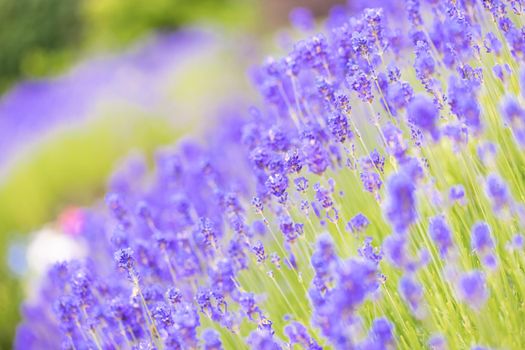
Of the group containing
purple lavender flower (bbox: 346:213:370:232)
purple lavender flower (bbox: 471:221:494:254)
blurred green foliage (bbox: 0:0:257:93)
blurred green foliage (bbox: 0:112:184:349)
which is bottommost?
purple lavender flower (bbox: 471:221:494:254)

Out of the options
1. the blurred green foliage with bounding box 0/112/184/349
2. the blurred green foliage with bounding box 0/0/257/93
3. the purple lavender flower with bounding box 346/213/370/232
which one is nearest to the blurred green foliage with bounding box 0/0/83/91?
the blurred green foliage with bounding box 0/0/257/93

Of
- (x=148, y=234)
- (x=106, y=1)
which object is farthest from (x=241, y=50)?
(x=148, y=234)

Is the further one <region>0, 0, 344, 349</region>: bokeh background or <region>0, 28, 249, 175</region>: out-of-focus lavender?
<region>0, 28, 249, 175</region>: out-of-focus lavender

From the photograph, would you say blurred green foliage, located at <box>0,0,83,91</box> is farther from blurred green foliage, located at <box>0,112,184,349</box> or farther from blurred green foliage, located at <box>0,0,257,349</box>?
blurred green foliage, located at <box>0,112,184,349</box>

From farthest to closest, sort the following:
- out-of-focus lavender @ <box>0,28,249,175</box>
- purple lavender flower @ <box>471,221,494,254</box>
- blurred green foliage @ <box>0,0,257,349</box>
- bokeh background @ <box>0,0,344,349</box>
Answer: out-of-focus lavender @ <box>0,28,249,175</box> < blurred green foliage @ <box>0,0,257,349</box> < bokeh background @ <box>0,0,344,349</box> < purple lavender flower @ <box>471,221,494,254</box>

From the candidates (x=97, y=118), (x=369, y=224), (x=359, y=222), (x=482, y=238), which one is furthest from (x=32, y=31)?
(x=482, y=238)

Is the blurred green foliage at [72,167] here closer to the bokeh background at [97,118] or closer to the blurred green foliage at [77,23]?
the bokeh background at [97,118]
